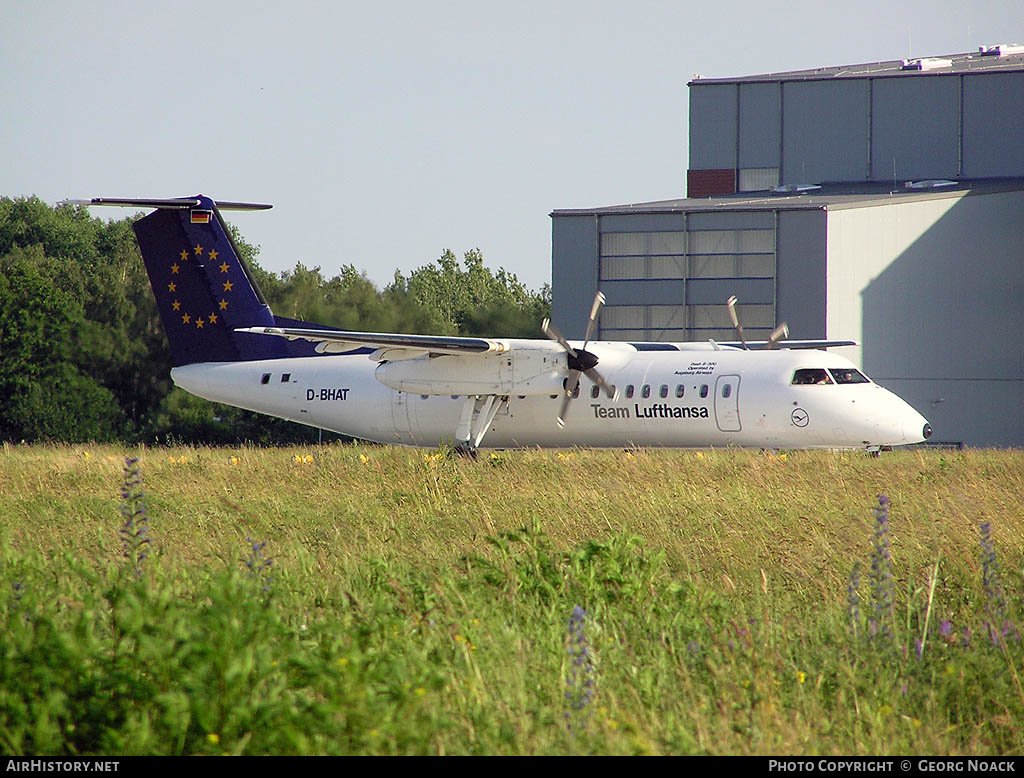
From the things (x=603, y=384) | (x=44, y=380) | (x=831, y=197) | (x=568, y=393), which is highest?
(x=831, y=197)

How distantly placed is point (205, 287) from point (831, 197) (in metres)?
24.8

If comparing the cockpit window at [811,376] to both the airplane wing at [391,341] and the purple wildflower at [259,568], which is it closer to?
the airplane wing at [391,341]

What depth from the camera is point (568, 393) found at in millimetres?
22734

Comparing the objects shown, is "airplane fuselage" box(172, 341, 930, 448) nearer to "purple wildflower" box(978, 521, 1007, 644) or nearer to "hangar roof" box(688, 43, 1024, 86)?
"purple wildflower" box(978, 521, 1007, 644)

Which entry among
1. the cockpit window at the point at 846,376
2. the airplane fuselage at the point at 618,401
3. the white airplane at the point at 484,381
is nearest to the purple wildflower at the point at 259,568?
the white airplane at the point at 484,381

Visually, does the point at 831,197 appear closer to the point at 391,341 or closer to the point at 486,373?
the point at 486,373

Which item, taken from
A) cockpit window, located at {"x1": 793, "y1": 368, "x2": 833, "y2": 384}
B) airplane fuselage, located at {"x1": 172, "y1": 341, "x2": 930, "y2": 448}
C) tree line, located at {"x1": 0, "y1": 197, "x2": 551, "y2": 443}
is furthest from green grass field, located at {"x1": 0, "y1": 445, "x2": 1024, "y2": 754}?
tree line, located at {"x1": 0, "y1": 197, "x2": 551, "y2": 443}

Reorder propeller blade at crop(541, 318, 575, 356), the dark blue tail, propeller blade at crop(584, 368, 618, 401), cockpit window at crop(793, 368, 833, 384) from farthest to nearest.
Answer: the dark blue tail, propeller blade at crop(584, 368, 618, 401), propeller blade at crop(541, 318, 575, 356), cockpit window at crop(793, 368, 833, 384)

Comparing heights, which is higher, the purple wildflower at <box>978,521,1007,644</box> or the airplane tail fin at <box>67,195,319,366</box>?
the airplane tail fin at <box>67,195,319,366</box>

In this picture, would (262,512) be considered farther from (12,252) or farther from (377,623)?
(12,252)

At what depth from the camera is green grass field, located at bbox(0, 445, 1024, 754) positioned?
518 cm

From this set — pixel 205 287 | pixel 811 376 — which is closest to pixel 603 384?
pixel 811 376

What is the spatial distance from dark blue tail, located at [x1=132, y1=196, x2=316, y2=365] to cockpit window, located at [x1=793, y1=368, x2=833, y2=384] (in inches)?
425
